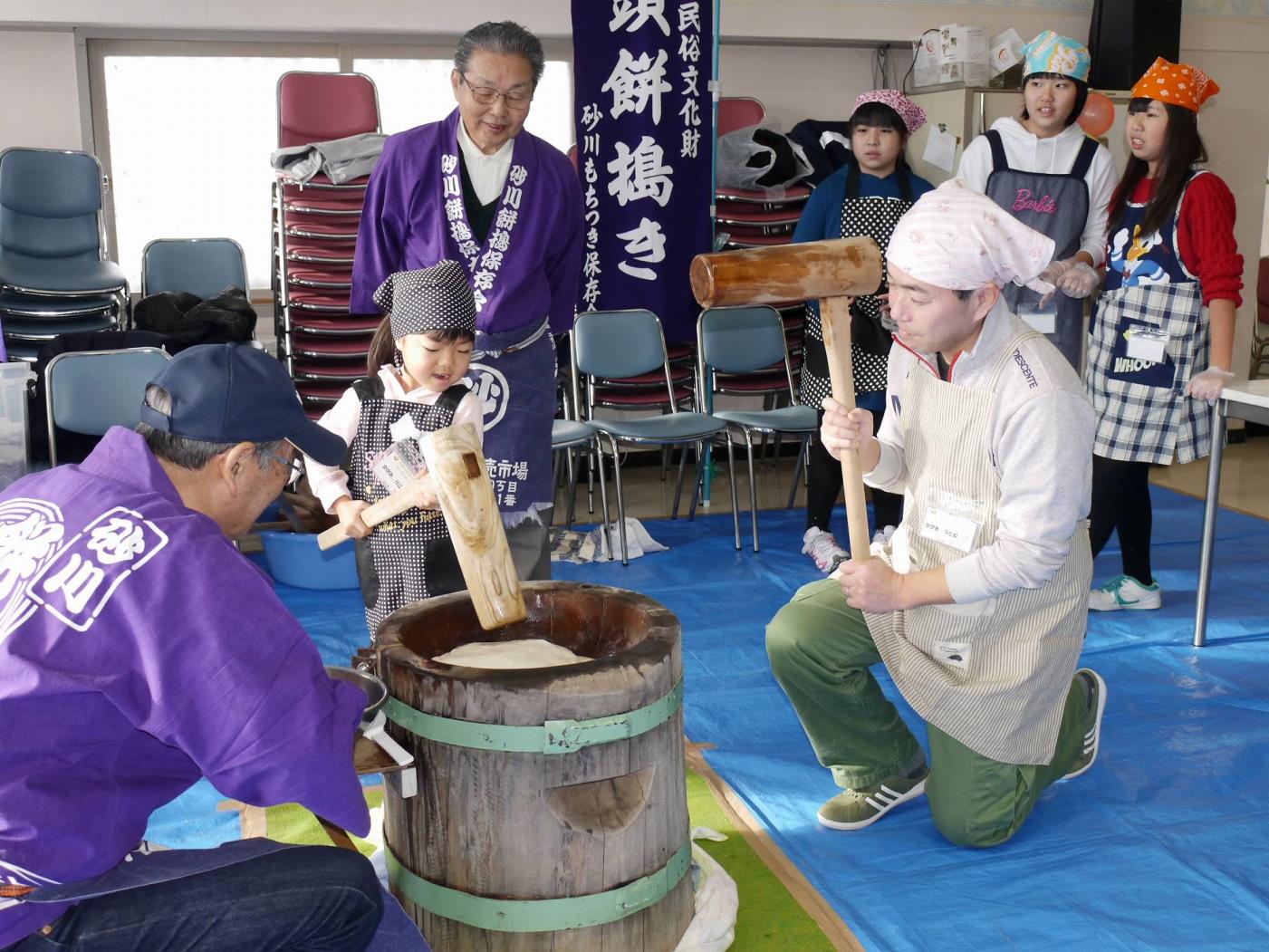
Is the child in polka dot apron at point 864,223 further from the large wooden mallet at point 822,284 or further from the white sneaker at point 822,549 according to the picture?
the large wooden mallet at point 822,284

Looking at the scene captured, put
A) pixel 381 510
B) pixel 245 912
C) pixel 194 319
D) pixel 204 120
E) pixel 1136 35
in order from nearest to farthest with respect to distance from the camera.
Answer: pixel 245 912 < pixel 381 510 < pixel 194 319 < pixel 204 120 < pixel 1136 35

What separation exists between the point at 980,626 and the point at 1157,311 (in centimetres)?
192

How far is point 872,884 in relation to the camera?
2.53 metres

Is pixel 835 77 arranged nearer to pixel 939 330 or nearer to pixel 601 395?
pixel 601 395

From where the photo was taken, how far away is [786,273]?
2309 mm

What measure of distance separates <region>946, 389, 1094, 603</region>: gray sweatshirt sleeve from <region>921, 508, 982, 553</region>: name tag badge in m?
0.07

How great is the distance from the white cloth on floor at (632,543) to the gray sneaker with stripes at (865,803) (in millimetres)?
2267

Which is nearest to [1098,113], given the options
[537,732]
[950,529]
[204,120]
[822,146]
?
[822,146]

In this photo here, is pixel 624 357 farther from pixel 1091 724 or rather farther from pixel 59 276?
pixel 1091 724

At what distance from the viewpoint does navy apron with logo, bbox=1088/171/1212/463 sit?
155 inches

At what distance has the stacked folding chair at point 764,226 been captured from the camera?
6.18 metres

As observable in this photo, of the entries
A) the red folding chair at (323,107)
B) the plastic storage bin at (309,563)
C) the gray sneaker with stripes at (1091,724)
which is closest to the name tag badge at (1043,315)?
the gray sneaker with stripes at (1091,724)

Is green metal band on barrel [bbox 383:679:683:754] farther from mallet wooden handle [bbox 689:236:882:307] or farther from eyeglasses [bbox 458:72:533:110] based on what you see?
eyeglasses [bbox 458:72:533:110]

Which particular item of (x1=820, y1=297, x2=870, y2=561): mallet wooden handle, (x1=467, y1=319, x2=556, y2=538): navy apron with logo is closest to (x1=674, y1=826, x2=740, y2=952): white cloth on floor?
(x1=820, y1=297, x2=870, y2=561): mallet wooden handle
